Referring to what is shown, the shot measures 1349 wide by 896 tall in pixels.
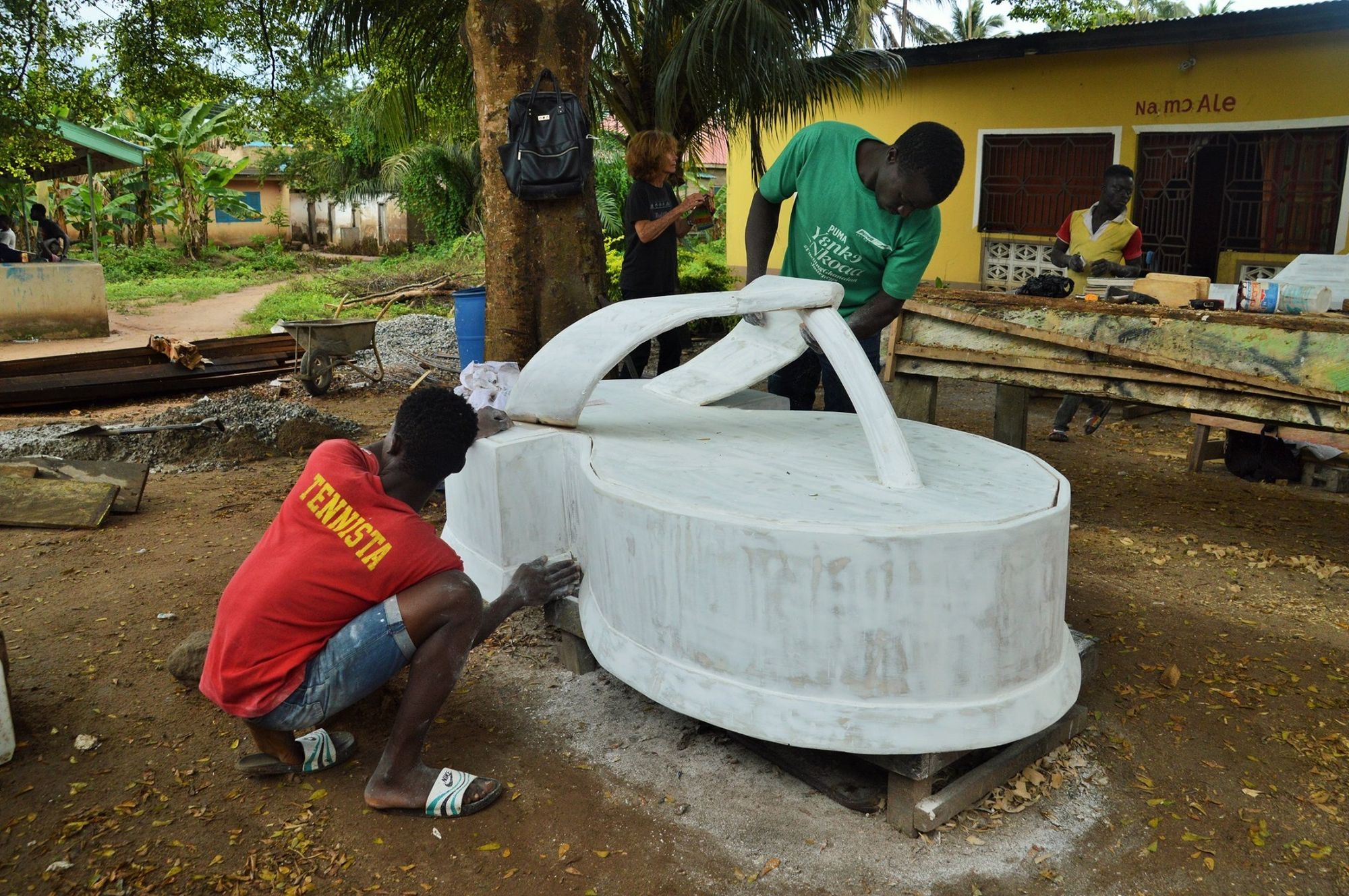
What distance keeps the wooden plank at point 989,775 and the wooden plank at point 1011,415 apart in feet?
8.23

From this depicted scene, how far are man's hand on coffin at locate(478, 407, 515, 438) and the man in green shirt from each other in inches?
41.4

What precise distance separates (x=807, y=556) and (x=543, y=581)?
0.97 meters

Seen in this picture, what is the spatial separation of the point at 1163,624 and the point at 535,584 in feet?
7.75

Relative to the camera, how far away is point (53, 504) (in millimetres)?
4730

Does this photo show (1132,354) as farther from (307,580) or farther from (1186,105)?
(1186,105)

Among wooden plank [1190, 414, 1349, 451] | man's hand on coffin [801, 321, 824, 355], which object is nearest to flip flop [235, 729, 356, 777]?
man's hand on coffin [801, 321, 824, 355]

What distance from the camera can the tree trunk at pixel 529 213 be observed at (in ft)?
16.3

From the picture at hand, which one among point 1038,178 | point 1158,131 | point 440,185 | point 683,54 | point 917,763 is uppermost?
point 683,54

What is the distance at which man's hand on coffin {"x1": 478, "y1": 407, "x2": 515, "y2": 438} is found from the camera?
3107mm

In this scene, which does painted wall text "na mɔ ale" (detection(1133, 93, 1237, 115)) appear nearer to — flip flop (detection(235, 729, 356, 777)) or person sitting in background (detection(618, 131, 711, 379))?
person sitting in background (detection(618, 131, 711, 379))

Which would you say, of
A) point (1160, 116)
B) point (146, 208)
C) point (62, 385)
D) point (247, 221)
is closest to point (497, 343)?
point (62, 385)

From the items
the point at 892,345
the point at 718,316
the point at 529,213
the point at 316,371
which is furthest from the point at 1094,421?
the point at 316,371

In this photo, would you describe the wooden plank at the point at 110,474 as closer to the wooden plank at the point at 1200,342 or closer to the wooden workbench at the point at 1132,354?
the wooden workbench at the point at 1132,354

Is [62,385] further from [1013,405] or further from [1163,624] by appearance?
[1163,624]
